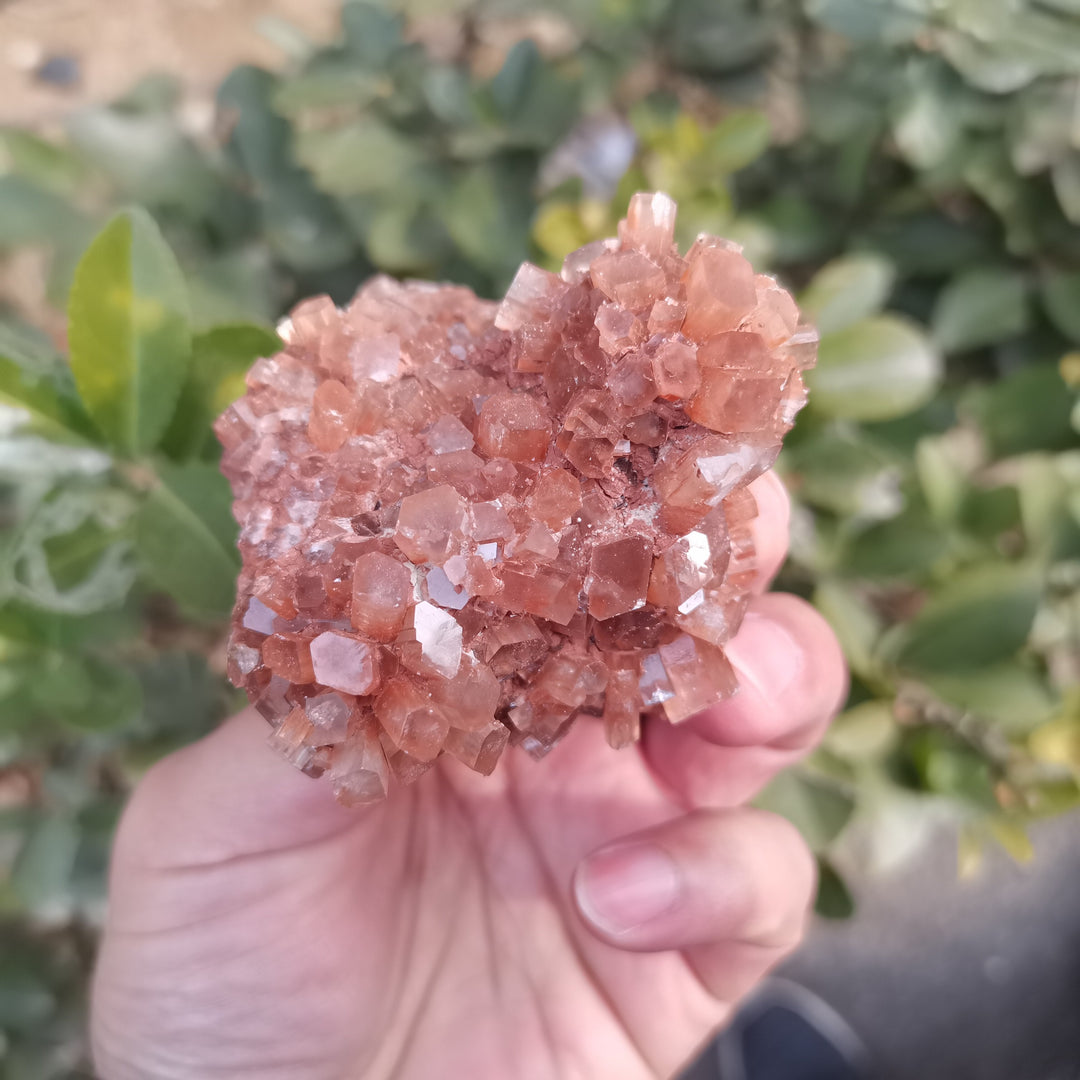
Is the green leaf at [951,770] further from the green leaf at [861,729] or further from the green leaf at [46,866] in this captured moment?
the green leaf at [46,866]

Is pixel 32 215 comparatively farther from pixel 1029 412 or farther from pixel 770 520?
pixel 1029 412

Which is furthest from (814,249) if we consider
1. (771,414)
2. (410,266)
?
(771,414)

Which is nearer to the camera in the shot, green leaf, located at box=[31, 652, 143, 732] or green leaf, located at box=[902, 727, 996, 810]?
green leaf, located at box=[31, 652, 143, 732]

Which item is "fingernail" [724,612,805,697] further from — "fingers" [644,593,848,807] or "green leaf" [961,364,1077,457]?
"green leaf" [961,364,1077,457]

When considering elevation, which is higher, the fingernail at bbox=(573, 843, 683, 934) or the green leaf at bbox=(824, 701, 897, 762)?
Answer: the green leaf at bbox=(824, 701, 897, 762)

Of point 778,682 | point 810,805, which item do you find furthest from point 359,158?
point 810,805

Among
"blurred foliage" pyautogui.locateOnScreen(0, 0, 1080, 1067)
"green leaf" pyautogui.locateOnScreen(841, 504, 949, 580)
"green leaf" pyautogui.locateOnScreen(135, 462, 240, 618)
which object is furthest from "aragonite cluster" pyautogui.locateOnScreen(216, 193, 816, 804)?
"green leaf" pyautogui.locateOnScreen(841, 504, 949, 580)

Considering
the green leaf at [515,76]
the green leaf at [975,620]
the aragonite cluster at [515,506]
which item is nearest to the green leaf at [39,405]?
the aragonite cluster at [515,506]
